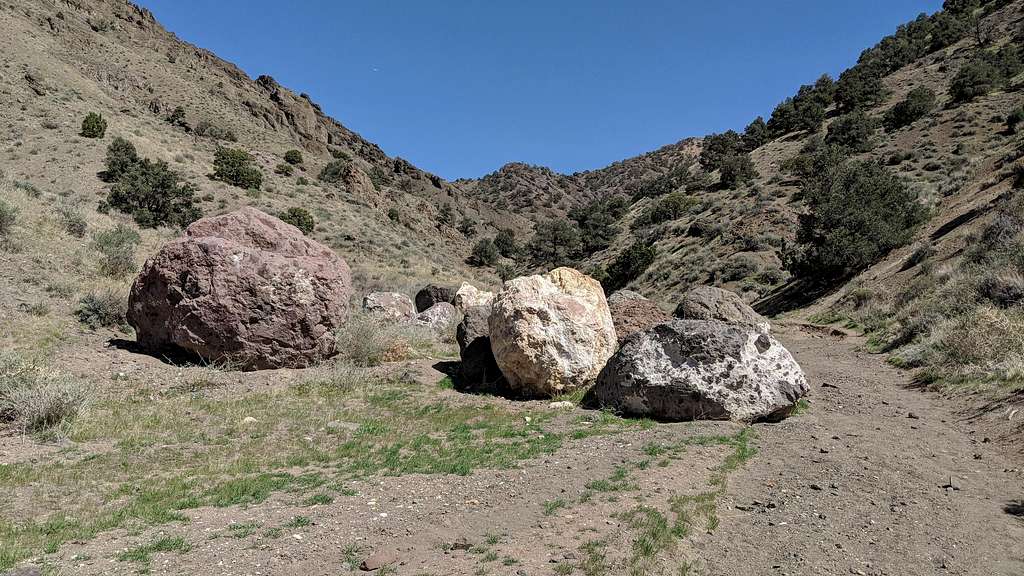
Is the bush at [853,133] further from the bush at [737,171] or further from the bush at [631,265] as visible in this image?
the bush at [631,265]

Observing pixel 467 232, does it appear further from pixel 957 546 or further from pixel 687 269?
pixel 957 546

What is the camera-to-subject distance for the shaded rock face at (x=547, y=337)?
35.4 feet

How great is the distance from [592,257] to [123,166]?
123 ft

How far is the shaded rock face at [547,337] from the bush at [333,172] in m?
45.5

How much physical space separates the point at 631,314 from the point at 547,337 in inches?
125

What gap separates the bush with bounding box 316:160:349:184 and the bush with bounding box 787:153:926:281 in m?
41.9

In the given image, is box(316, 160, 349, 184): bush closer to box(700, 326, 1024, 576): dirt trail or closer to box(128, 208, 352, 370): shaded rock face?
box(128, 208, 352, 370): shaded rock face

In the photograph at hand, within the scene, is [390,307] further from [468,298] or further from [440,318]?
[468,298]

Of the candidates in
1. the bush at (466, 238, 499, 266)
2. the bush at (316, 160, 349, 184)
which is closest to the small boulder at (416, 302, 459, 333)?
the bush at (466, 238, 499, 266)

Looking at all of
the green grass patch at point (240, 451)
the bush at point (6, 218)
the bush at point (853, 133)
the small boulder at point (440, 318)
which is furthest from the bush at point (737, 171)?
the bush at point (6, 218)

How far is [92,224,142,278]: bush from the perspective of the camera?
16109 mm

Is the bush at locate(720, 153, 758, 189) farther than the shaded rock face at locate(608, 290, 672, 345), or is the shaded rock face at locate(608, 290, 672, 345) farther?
the bush at locate(720, 153, 758, 189)

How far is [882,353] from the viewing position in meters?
13.7

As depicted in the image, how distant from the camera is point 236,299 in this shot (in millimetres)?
10930
